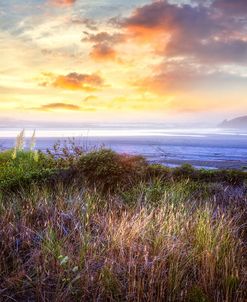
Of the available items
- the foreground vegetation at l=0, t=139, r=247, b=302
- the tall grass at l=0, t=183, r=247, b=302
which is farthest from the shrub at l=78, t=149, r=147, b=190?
the tall grass at l=0, t=183, r=247, b=302

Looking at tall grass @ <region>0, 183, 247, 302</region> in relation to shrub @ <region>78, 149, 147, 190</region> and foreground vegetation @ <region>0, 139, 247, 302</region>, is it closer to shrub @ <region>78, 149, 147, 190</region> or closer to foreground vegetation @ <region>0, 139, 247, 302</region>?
foreground vegetation @ <region>0, 139, 247, 302</region>

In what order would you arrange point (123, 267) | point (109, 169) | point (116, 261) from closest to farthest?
1. point (123, 267)
2. point (116, 261)
3. point (109, 169)

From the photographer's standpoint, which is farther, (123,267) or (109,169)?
(109,169)

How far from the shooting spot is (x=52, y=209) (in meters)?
7.55

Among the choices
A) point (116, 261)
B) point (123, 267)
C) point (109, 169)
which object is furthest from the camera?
point (109, 169)

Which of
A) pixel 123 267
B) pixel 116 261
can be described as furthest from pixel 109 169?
pixel 123 267

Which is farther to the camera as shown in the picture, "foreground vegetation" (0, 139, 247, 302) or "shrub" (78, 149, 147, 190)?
"shrub" (78, 149, 147, 190)

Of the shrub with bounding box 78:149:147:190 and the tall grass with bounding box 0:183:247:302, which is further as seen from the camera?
the shrub with bounding box 78:149:147:190

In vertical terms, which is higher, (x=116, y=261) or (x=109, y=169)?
(x=109, y=169)

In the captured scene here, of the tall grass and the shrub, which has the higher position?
the shrub

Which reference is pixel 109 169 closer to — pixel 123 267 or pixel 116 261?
pixel 116 261

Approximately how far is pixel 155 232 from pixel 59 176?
5839 millimetres

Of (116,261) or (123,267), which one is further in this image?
(116,261)

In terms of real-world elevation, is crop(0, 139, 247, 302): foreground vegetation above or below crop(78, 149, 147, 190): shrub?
below
